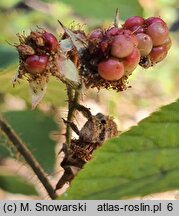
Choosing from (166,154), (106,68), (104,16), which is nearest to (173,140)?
(166,154)

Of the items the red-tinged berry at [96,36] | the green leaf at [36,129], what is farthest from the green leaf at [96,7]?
the red-tinged berry at [96,36]

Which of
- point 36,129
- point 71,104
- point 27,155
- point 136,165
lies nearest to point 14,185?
point 36,129

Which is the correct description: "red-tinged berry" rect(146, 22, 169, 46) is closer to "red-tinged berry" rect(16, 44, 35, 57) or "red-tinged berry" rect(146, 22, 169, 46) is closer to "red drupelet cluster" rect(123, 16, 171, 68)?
"red drupelet cluster" rect(123, 16, 171, 68)

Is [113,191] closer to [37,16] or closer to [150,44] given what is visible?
[150,44]

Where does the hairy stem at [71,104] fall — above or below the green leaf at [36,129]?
above

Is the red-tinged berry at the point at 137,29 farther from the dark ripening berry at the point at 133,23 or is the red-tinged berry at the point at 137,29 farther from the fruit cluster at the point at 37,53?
the fruit cluster at the point at 37,53

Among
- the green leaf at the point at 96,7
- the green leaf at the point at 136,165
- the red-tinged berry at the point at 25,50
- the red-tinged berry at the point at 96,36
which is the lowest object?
the green leaf at the point at 96,7

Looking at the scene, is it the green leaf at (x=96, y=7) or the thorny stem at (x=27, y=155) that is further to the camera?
the green leaf at (x=96, y=7)

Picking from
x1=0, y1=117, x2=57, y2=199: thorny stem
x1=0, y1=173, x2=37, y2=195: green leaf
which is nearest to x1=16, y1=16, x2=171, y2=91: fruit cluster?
x1=0, y1=117, x2=57, y2=199: thorny stem
